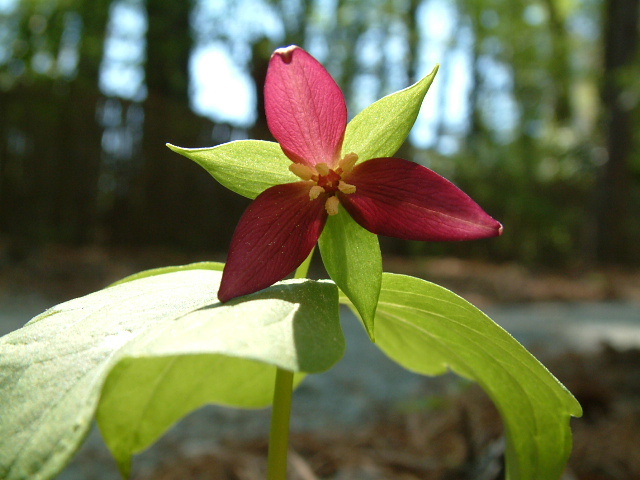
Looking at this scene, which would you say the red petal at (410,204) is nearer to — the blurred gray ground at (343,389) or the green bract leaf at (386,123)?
the green bract leaf at (386,123)

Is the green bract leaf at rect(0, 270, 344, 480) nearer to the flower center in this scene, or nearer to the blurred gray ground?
the flower center

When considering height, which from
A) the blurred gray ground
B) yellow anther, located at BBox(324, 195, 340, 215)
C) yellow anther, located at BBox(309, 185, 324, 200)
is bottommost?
the blurred gray ground

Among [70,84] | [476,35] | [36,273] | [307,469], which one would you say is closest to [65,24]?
[70,84]

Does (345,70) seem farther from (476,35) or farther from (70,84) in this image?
(70,84)

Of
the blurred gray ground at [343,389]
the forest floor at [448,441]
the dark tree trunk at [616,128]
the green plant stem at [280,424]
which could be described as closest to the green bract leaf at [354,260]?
the green plant stem at [280,424]

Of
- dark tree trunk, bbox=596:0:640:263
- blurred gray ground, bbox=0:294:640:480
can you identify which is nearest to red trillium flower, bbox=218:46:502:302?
blurred gray ground, bbox=0:294:640:480

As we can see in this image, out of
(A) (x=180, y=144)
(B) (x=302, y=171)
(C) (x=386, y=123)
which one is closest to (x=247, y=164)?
(B) (x=302, y=171)
